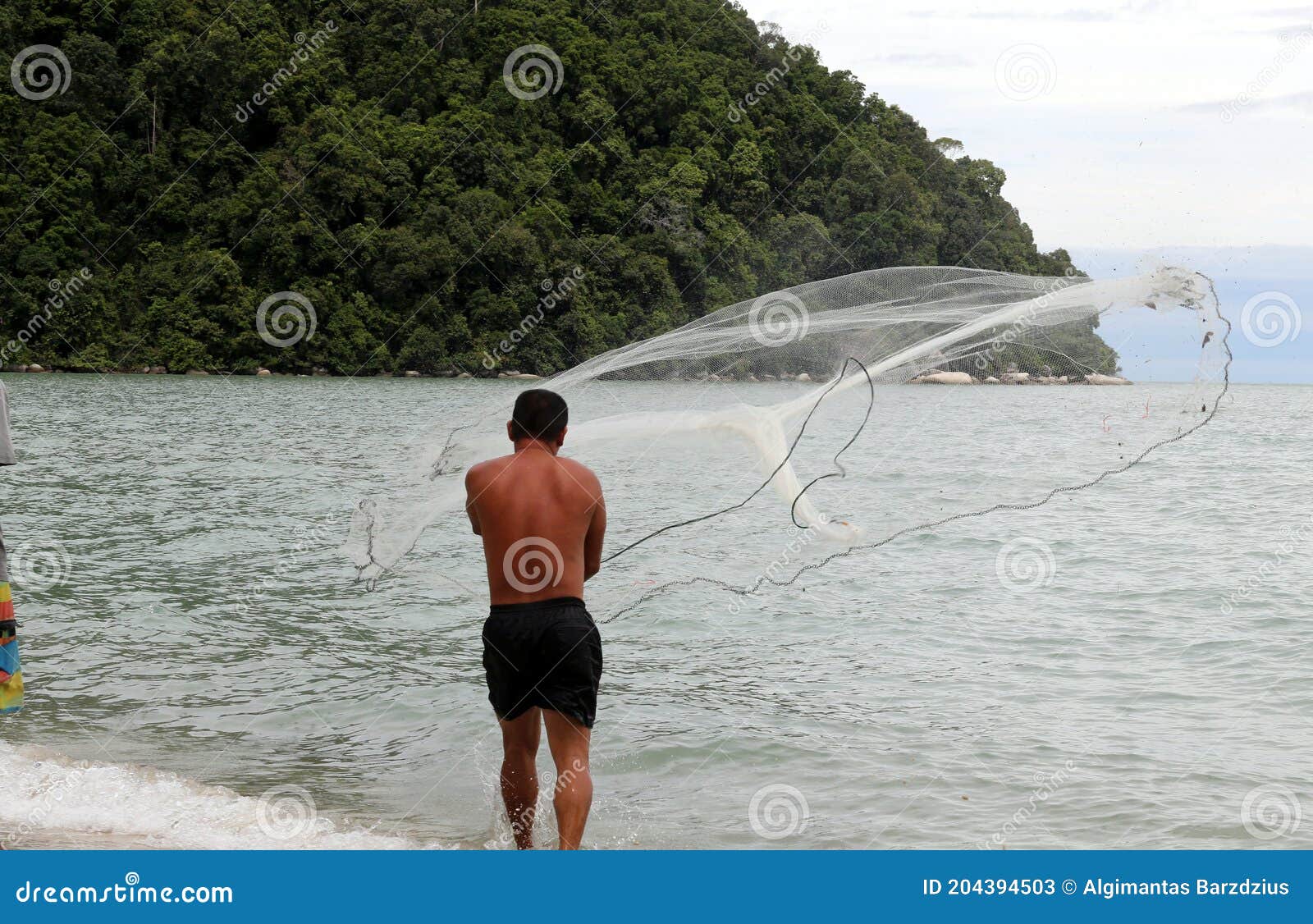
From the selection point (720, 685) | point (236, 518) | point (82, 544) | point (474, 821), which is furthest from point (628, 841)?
point (236, 518)

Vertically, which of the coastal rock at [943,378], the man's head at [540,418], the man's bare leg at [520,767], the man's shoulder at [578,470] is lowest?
the man's bare leg at [520,767]

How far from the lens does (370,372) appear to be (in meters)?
70.1

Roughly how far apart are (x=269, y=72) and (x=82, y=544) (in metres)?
76.0

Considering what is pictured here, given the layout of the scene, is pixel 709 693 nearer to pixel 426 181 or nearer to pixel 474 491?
pixel 474 491

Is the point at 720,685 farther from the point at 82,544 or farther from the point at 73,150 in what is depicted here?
the point at 73,150

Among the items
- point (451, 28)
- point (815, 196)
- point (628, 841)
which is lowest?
point (628, 841)

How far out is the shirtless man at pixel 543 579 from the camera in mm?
4359

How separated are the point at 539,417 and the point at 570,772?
132 centimetres

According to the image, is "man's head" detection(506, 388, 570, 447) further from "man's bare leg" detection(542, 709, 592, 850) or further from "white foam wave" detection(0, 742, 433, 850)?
"white foam wave" detection(0, 742, 433, 850)

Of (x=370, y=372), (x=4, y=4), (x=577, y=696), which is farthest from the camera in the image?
(x=4, y=4)

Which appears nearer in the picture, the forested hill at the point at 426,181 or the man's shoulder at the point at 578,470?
the man's shoulder at the point at 578,470

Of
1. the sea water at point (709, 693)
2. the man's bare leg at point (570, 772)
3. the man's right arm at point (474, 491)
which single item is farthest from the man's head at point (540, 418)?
the sea water at point (709, 693)

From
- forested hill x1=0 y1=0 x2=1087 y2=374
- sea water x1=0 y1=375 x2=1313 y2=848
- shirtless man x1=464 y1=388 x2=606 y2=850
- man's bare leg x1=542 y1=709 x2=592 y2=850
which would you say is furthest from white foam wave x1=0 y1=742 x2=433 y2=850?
forested hill x1=0 y1=0 x2=1087 y2=374

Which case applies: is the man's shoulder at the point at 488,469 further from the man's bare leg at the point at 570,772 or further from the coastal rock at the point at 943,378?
the coastal rock at the point at 943,378
